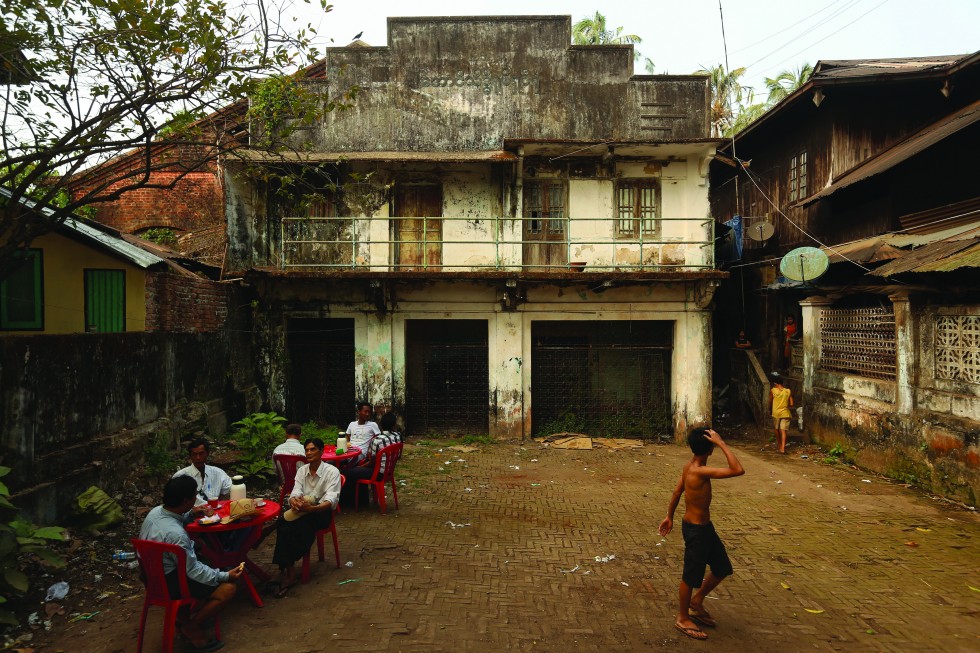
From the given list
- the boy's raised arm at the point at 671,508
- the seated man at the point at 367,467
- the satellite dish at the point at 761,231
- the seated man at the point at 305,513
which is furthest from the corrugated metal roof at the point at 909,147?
the seated man at the point at 305,513

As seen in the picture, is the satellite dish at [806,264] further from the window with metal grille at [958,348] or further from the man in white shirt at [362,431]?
the man in white shirt at [362,431]

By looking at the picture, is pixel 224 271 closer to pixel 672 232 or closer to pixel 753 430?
pixel 672 232

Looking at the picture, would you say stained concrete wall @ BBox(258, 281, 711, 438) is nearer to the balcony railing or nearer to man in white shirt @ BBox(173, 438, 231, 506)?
the balcony railing

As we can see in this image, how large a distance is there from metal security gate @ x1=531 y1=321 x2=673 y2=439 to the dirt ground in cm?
410

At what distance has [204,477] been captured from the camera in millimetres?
5621

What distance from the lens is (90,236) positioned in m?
8.97

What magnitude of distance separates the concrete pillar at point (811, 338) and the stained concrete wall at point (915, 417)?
0.59 metres

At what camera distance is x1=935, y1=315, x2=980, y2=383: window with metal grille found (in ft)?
25.8

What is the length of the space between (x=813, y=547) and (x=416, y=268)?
365 inches

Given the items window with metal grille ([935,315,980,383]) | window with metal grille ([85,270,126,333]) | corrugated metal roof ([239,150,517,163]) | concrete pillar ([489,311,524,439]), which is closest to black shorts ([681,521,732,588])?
window with metal grille ([935,315,980,383])

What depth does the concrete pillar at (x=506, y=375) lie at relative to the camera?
514 inches

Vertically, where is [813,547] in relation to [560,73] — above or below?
below

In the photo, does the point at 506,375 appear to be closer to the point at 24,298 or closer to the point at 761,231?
the point at 761,231

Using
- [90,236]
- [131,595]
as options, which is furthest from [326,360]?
[131,595]
